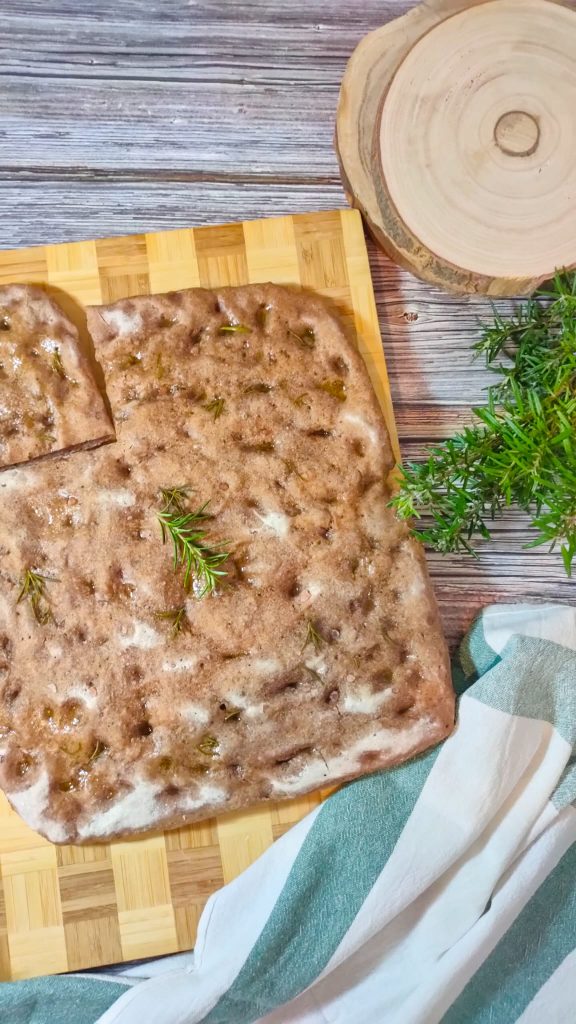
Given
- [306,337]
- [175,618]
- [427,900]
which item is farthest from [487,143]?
[427,900]

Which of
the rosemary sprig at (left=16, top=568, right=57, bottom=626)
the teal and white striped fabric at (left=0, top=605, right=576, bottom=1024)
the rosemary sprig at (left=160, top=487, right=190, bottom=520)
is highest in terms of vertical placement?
the rosemary sprig at (left=160, top=487, right=190, bottom=520)

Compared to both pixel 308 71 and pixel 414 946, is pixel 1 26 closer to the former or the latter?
pixel 308 71

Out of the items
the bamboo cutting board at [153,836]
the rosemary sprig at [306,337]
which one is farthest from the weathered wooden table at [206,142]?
the rosemary sprig at [306,337]

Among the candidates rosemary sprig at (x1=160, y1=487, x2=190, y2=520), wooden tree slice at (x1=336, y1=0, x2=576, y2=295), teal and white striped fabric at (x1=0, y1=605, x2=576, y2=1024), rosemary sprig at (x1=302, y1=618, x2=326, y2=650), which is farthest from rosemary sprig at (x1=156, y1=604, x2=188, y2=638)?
wooden tree slice at (x1=336, y1=0, x2=576, y2=295)

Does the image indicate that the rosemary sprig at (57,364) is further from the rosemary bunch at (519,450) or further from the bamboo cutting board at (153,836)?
the rosemary bunch at (519,450)

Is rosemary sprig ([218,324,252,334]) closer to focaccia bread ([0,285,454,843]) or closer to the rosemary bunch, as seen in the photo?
focaccia bread ([0,285,454,843])

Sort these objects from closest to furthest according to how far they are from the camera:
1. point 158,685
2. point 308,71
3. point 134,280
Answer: point 158,685
point 134,280
point 308,71

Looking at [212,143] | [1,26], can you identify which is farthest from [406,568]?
[1,26]
